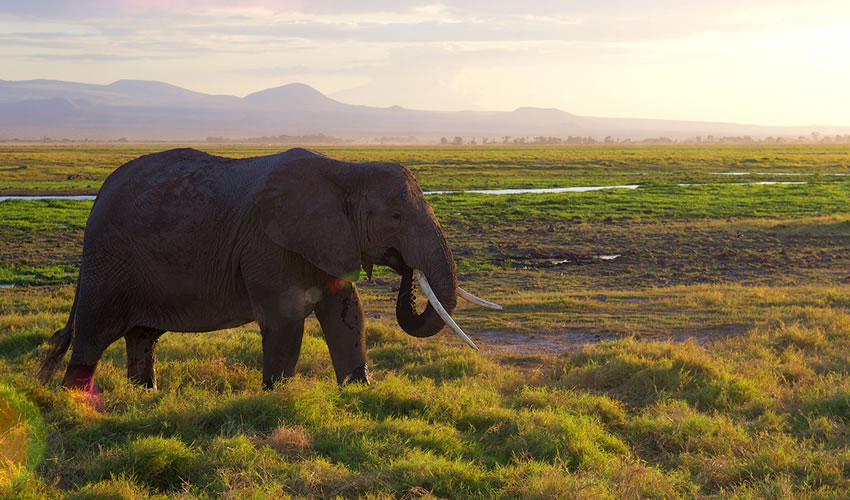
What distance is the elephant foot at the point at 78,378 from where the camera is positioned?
7.96 meters

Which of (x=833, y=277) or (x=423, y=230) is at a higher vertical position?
(x=423, y=230)

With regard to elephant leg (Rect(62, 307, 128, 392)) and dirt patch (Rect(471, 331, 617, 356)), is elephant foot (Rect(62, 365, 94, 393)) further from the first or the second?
dirt patch (Rect(471, 331, 617, 356))

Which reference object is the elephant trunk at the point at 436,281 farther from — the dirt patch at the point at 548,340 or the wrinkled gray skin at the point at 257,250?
the dirt patch at the point at 548,340

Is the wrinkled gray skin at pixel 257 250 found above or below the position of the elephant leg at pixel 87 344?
above

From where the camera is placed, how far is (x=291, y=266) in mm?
7461

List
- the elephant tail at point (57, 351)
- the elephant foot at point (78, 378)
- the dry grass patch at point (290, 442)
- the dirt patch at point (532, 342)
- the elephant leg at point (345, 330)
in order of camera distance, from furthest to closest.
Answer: the dirt patch at point (532, 342) → the elephant tail at point (57, 351) → the elephant foot at point (78, 378) → the elephant leg at point (345, 330) → the dry grass patch at point (290, 442)

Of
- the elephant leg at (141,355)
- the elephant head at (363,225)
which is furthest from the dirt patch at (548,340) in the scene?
the elephant leg at (141,355)

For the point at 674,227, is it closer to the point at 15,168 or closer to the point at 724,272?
the point at 724,272

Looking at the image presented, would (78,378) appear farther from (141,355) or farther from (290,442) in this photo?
(290,442)

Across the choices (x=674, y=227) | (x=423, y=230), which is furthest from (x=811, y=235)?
(x=423, y=230)

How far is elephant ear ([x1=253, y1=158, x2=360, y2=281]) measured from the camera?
24.0 feet

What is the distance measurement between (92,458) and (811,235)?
2268cm

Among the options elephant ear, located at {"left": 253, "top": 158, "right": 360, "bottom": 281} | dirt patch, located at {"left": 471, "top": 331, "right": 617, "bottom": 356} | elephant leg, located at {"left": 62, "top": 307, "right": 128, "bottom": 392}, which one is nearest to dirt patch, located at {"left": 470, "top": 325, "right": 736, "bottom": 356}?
dirt patch, located at {"left": 471, "top": 331, "right": 617, "bottom": 356}

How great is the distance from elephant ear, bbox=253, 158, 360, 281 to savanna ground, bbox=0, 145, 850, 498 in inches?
46.4
